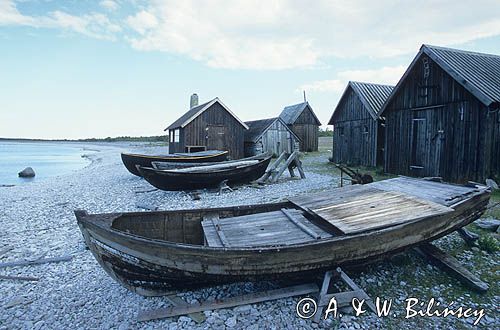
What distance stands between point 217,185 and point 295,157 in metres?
4.29

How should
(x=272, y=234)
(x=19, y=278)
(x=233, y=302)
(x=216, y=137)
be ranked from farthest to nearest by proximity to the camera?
(x=216, y=137), (x=19, y=278), (x=272, y=234), (x=233, y=302)

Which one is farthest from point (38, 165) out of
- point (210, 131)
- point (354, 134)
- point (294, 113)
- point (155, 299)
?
point (155, 299)

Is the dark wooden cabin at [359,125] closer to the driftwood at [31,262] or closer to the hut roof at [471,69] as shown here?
the hut roof at [471,69]

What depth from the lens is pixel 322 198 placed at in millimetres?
6508

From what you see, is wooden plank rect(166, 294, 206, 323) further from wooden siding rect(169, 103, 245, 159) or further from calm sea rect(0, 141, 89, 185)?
calm sea rect(0, 141, 89, 185)

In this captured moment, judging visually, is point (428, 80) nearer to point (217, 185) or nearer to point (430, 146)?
point (430, 146)

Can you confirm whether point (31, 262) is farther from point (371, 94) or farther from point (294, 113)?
point (294, 113)

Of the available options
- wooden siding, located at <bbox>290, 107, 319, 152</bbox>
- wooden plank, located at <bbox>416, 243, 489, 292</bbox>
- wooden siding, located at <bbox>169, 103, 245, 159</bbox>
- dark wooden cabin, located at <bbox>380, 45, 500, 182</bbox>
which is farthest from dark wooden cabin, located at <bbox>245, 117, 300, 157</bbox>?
wooden plank, located at <bbox>416, 243, 489, 292</bbox>

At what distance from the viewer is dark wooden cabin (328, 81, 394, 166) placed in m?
18.3

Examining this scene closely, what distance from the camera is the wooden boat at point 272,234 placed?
4.18m

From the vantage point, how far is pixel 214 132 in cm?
2578

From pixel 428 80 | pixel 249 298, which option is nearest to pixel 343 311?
pixel 249 298

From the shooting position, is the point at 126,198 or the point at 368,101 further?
the point at 368,101

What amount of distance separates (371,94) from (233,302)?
61.3ft
